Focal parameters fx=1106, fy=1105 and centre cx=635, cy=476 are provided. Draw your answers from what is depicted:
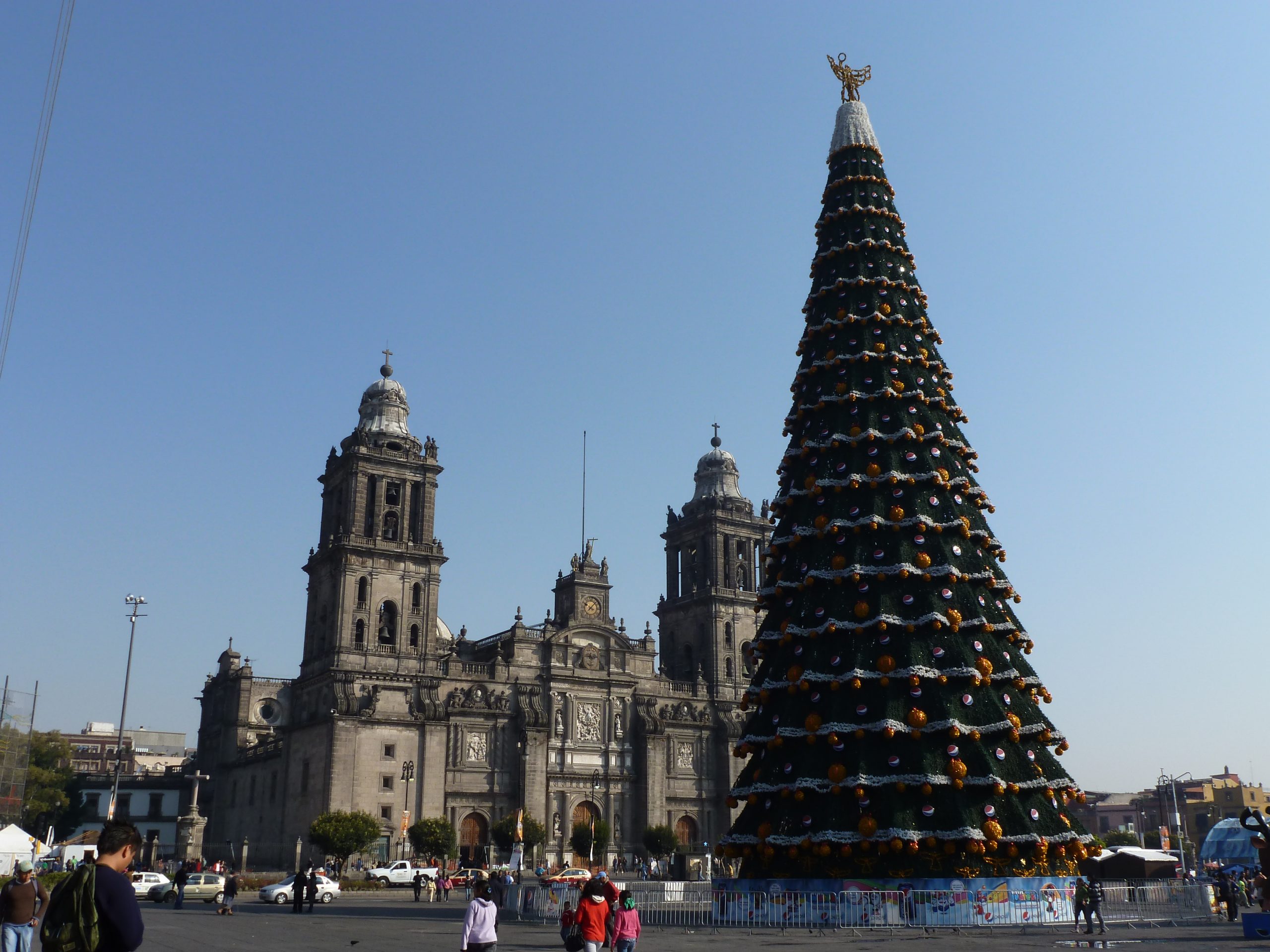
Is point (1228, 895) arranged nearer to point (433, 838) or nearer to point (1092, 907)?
point (1092, 907)

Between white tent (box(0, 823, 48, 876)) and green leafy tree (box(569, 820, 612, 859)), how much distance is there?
36016 millimetres

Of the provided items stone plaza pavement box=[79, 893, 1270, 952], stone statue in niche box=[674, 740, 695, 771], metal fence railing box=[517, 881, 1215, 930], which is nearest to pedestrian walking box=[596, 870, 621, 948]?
stone plaza pavement box=[79, 893, 1270, 952]

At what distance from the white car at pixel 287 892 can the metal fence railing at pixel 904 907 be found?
17664 mm

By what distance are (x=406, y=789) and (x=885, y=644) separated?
4728cm

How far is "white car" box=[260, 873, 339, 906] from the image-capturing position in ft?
135

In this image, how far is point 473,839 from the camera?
2712 inches

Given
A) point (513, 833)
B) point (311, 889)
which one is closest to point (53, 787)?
point (513, 833)

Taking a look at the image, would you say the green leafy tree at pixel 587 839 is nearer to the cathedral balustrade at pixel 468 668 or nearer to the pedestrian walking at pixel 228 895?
the cathedral balustrade at pixel 468 668

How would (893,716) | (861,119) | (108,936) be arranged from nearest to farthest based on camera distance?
(108,936) < (893,716) < (861,119)

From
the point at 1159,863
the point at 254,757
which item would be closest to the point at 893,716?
the point at 1159,863

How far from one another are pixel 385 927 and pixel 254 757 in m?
52.6

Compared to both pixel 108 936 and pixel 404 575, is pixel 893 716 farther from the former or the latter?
pixel 404 575

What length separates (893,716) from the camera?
23234 millimetres

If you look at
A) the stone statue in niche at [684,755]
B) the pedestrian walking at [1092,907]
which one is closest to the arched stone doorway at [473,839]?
the stone statue in niche at [684,755]
